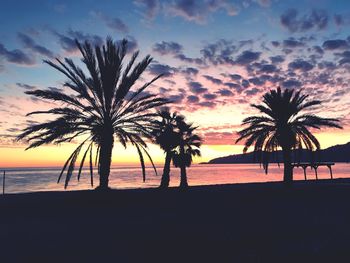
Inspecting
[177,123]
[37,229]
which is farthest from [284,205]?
[177,123]

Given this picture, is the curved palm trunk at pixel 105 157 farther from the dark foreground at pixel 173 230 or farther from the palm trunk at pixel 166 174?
the palm trunk at pixel 166 174

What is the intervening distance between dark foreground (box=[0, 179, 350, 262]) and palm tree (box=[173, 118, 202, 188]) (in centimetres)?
1517

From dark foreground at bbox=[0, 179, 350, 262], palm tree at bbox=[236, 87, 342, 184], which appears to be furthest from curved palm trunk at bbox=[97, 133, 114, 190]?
palm tree at bbox=[236, 87, 342, 184]

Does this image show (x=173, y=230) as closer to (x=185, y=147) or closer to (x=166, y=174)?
(x=166, y=174)

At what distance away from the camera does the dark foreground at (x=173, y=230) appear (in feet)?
24.6

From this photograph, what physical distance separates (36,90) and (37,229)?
7.32m

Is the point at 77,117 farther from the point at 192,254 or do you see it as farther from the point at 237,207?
the point at 192,254

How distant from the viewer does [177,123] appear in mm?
31406

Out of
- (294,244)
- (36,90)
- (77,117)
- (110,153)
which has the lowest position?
(294,244)

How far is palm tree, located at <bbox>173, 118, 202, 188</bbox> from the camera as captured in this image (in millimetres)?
32125

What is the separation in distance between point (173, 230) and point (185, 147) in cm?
2381

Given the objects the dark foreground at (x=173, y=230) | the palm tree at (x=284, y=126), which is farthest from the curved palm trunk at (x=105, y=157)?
the palm tree at (x=284, y=126)

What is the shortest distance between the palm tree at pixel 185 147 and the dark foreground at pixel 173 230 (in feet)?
49.8

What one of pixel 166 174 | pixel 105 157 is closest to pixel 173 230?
pixel 105 157
